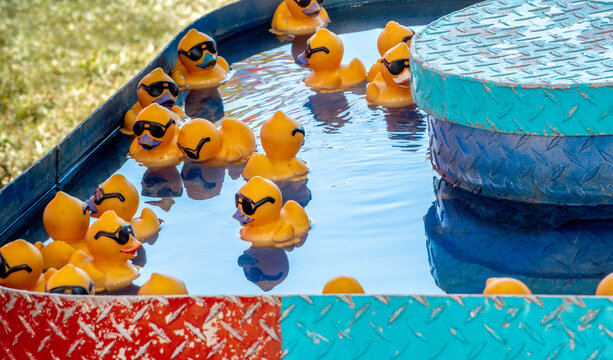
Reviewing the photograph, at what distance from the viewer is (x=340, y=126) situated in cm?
270

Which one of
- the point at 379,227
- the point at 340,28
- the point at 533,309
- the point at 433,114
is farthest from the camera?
the point at 340,28

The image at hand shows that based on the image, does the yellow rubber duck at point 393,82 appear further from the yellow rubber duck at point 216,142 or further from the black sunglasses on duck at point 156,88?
the black sunglasses on duck at point 156,88

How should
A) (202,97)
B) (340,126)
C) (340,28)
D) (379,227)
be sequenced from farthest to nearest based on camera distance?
(340,28) < (202,97) < (340,126) < (379,227)

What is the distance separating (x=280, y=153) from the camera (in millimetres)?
2373

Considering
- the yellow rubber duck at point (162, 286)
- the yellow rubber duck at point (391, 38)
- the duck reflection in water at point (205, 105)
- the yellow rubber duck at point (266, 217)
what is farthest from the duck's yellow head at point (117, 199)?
the yellow rubber duck at point (391, 38)

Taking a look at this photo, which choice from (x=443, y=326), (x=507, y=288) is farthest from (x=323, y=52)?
(x=443, y=326)

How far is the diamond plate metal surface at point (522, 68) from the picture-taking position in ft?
6.46

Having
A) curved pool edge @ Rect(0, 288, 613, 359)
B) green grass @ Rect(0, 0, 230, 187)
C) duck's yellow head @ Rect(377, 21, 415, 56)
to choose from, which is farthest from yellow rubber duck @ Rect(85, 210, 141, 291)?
green grass @ Rect(0, 0, 230, 187)

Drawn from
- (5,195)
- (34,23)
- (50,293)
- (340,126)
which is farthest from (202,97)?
(34,23)

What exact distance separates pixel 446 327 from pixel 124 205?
0.97 meters

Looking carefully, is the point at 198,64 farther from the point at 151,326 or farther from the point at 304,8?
the point at 151,326

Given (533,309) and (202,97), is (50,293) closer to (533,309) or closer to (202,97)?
(533,309)

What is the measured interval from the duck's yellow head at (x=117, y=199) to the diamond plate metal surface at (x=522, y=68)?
747 mm

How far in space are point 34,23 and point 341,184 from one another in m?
3.62
